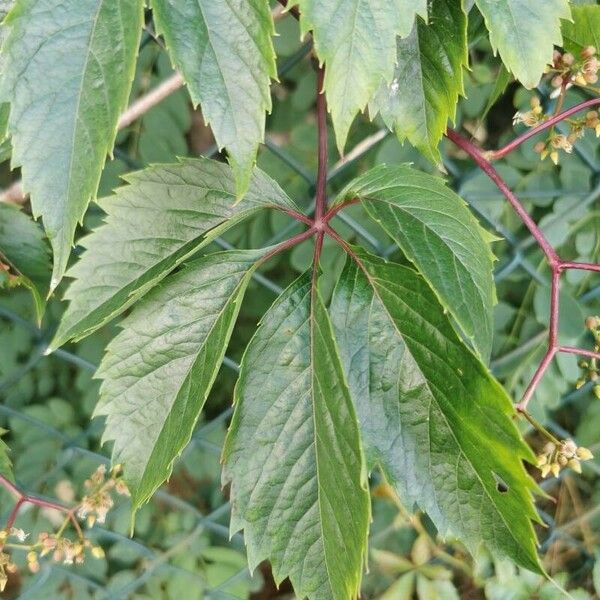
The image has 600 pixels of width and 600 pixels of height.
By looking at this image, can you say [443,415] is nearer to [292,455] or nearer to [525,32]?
[292,455]

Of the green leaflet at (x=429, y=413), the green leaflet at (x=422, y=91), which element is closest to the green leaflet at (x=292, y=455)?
the green leaflet at (x=429, y=413)

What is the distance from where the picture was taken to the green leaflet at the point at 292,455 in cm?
58

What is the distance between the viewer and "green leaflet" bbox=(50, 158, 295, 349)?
594 millimetres

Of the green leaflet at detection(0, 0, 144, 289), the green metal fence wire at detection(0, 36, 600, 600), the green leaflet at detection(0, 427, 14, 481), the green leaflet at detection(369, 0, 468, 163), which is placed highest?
the green leaflet at detection(0, 0, 144, 289)

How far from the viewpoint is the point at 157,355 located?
24.0 inches

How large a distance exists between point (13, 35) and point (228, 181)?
220mm

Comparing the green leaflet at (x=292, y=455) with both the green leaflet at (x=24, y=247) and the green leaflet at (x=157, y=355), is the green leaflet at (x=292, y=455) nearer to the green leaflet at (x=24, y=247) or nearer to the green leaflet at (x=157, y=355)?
the green leaflet at (x=157, y=355)

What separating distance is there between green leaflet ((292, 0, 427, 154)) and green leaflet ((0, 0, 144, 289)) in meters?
0.12

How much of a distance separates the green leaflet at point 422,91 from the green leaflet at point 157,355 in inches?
6.9

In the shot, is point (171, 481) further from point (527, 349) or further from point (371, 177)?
point (371, 177)

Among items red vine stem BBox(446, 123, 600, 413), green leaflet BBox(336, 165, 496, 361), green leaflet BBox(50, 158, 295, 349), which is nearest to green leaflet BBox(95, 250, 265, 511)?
green leaflet BBox(50, 158, 295, 349)

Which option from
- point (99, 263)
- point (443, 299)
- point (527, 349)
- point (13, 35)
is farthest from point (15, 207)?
point (527, 349)

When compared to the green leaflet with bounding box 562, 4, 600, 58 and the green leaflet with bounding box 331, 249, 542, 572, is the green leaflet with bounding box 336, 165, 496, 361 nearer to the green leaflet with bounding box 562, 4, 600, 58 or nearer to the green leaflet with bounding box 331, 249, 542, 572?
the green leaflet with bounding box 331, 249, 542, 572

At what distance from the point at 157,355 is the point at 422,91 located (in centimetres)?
31
